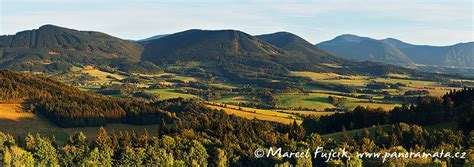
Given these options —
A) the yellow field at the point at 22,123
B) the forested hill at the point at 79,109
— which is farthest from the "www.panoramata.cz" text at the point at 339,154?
the yellow field at the point at 22,123

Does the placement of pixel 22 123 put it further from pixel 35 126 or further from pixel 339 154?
pixel 339 154

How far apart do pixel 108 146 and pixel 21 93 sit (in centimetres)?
10238

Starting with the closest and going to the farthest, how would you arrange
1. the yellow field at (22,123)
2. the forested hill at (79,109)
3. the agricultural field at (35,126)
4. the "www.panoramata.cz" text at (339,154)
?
1. the "www.panoramata.cz" text at (339,154)
2. the yellow field at (22,123)
3. the agricultural field at (35,126)
4. the forested hill at (79,109)

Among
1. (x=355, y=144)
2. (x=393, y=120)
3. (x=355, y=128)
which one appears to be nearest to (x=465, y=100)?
(x=393, y=120)

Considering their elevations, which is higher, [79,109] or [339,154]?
[339,154]

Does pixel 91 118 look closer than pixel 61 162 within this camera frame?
No

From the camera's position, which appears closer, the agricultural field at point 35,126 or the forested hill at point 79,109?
the agricultural field at point 35,126

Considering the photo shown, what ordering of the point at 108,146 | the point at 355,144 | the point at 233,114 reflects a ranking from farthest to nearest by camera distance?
the point at 233,114 → the point at 108,146 → the point at 355,144

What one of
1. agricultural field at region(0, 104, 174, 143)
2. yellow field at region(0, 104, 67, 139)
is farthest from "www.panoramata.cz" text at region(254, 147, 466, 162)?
yellow field at region(0, 104, 67, 139)

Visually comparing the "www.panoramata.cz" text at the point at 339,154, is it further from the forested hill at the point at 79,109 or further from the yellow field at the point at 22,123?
the yellow field at the point at 22,123

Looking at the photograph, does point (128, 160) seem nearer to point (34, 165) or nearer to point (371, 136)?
point (34, 165)

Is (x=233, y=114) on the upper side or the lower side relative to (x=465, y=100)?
lower

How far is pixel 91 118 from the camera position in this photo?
168 m

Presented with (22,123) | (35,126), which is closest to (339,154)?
(35,126)
